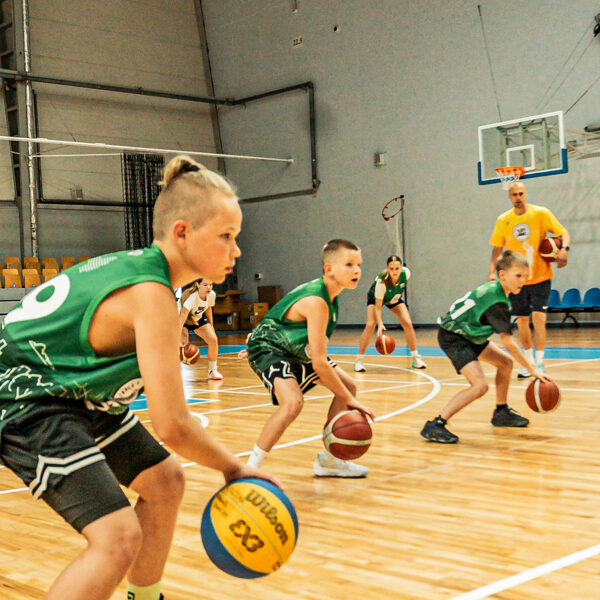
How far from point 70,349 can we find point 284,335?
9.26 feet

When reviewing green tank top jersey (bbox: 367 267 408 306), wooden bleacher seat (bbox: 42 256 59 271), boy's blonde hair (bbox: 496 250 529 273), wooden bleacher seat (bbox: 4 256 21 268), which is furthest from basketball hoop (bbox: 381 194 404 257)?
boy's blonde hair (bbox: 496 250 529 273)

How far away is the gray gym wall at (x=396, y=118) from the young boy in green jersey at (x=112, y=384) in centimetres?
1453

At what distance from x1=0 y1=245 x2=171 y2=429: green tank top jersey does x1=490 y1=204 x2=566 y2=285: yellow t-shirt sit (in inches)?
283

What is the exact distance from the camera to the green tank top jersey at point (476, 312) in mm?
5637

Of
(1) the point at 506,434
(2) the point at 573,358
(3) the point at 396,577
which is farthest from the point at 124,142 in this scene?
(3) the point at 396,577

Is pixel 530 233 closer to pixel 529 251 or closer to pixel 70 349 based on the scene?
pixel 529 251

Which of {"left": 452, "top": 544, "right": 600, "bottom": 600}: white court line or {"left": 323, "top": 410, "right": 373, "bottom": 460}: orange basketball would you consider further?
{"left": 323, "top": 410, "right": 373, "bottom": 460}: orange basketball

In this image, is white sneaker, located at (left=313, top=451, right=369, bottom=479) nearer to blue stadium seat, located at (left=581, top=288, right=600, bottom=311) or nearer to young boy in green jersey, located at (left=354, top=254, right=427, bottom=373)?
young boy in green jersey, located at (left=354, top=254, right=427, bottom=373)

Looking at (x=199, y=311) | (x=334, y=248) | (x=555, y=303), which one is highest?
(x=334, y=248)

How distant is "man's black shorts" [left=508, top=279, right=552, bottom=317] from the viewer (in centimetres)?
867

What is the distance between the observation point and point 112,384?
200 cm

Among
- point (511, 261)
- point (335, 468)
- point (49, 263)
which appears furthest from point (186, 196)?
point (49, 263)

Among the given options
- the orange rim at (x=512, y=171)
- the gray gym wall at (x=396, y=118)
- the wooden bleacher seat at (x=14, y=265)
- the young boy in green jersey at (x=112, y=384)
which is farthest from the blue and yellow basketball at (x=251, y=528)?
the wooden bleacher seat at (x=14, y=265)

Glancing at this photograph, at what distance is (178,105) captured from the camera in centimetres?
2153
